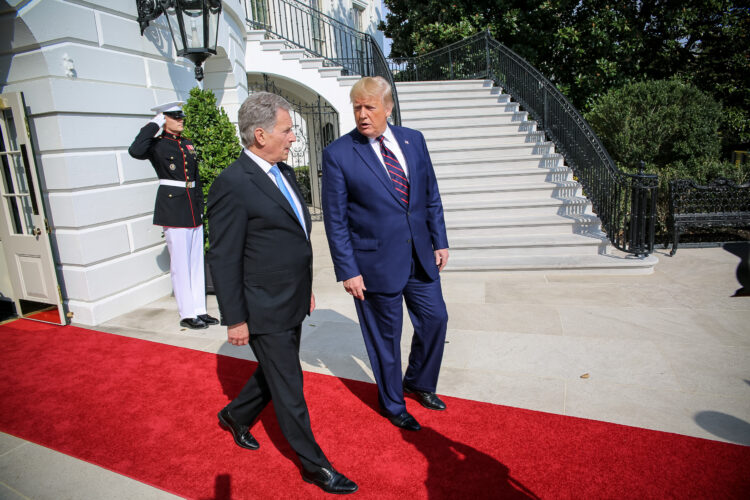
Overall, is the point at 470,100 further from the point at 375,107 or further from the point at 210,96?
the point at 375,107

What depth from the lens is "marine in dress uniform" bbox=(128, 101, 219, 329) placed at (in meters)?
4.59

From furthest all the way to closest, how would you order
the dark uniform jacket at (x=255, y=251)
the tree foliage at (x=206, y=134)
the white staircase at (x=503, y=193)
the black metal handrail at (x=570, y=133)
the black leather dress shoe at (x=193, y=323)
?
the white staircase at (x=503, y=193) → the black metal handrail at (x=570, y=133) → the tree foliage at (x=206, y=134) → the black leather dress shoe at (x=193, y=323) → the dark uniform jacket at (x=255, y=251)

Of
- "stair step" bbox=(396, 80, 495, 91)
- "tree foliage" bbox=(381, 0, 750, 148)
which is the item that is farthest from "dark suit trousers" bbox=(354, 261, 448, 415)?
"tree foliage" bbox=(381, 0, 750, 148)

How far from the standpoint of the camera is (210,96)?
549cm

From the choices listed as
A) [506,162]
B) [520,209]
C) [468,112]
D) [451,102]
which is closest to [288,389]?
[520,209]

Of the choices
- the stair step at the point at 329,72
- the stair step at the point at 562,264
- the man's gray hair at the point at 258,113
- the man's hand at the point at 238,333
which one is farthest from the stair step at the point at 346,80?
the man's hand at the point at 238,333

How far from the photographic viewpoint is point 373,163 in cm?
276

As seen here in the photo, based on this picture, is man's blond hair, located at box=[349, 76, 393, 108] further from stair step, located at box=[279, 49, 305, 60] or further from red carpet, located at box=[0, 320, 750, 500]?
stair step, located at box=[279, 49, 305, 60]

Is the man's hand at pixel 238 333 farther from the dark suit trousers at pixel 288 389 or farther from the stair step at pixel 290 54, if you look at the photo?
the stair step at pixel 290 54

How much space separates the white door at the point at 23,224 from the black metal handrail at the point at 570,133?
6490mm

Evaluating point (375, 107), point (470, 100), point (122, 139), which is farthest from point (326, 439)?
point (470, 100)

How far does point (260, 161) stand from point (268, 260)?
0.47 metres

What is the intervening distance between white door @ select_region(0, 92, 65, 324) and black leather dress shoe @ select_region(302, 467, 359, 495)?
3833mm

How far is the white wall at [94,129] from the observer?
4.48 metres
